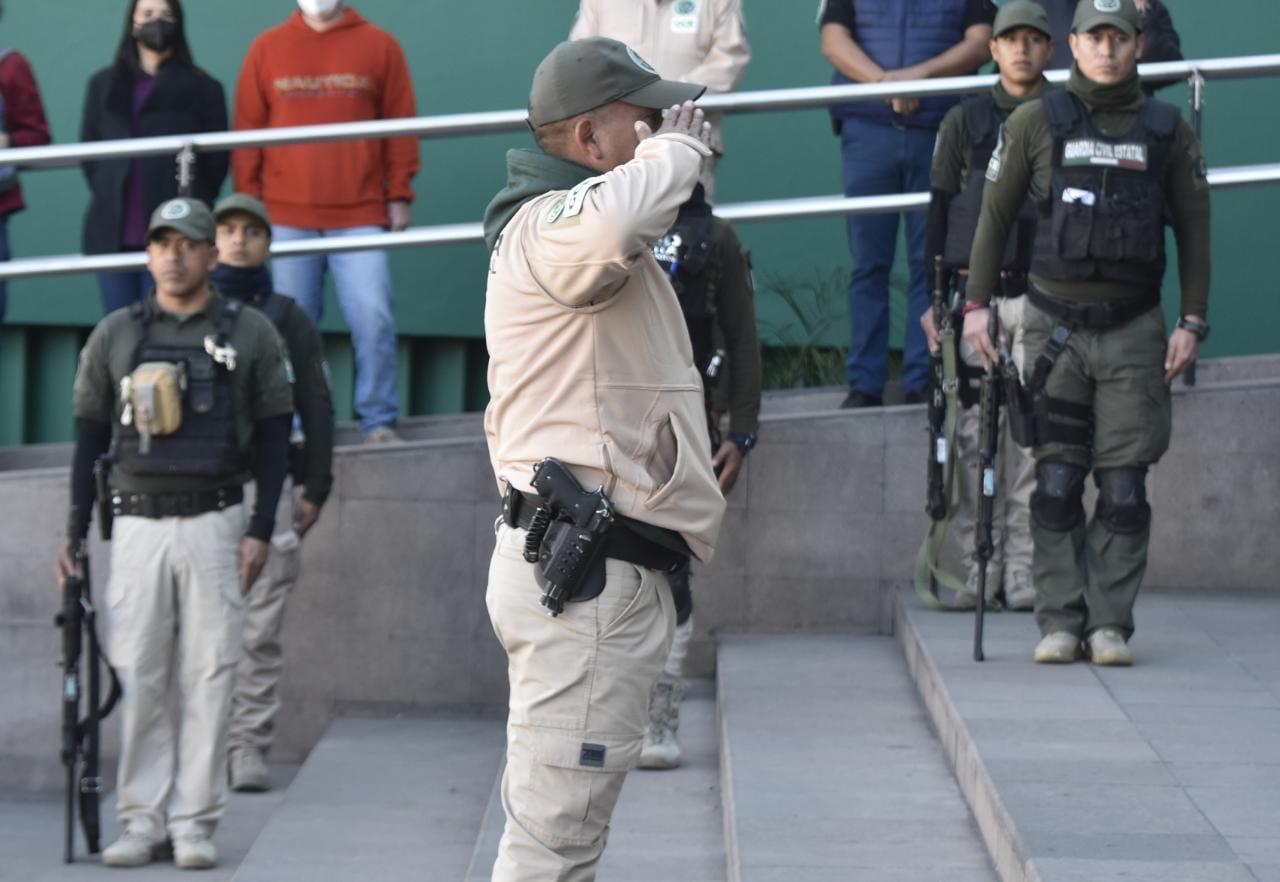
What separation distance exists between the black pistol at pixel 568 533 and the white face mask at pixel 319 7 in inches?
212

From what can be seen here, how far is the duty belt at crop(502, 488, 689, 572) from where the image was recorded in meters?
3.34

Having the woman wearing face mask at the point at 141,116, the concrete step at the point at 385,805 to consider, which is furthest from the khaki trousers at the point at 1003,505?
the woman wearing face mask at the point at 141,116

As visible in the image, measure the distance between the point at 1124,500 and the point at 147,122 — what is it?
4.37 m

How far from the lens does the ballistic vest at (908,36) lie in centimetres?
789

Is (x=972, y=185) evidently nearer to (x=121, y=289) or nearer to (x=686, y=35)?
(x=686, y=35)

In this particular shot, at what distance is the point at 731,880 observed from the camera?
4.80 metres

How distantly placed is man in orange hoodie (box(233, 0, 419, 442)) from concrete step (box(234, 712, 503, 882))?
4.16 feet

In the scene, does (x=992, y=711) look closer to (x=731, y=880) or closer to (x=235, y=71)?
(x=731, y=880)

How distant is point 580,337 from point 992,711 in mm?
2504

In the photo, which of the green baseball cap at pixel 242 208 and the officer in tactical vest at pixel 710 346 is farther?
the green baseball cap at pixel 242 208

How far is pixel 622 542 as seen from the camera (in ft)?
11.0

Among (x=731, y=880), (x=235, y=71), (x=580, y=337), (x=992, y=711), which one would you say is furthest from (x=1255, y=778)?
(x=235, y=71)

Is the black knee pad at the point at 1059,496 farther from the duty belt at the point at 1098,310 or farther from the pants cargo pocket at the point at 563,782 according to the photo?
the pants cargo pocket at the point at 563,782

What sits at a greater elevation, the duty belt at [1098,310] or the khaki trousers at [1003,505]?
the duty belt at [1098,310]
